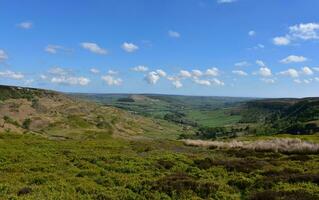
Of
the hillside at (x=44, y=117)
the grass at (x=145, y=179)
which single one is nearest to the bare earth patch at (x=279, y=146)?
the grass at (x=145, y=179)

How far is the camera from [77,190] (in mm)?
22312

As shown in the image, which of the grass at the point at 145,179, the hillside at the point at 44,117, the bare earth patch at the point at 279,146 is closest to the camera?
the grass at the point at 145,179

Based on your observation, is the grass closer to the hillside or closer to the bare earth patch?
the bare earth patch

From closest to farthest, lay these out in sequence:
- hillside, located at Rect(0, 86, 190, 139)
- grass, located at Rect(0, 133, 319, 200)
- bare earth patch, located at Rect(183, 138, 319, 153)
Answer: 1. grass, located at Rect(0, 133, 319, 200)
2. bare earth patch, located at Rect(183, 138, 319, 153)
3. hillside, located at Rect(0, 86, 190, 139)

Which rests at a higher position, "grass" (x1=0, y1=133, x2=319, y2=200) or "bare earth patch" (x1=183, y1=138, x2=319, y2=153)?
"grass" (x1=0, y1=133, x2=319, y2=200)

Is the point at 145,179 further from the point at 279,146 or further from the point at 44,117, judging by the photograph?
the point at 44,117

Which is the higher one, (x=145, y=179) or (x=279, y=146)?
(x=145, y=179)

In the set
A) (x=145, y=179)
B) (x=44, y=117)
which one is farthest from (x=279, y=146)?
(x=44, y=117)

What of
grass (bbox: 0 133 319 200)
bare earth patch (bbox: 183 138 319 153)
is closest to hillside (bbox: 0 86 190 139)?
bare earth patch (bbox: 183 138 319 153)

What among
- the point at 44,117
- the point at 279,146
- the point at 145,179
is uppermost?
the point at 145,179

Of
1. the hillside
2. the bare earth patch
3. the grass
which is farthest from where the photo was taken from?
the hillside

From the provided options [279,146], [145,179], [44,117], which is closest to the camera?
[145,179]

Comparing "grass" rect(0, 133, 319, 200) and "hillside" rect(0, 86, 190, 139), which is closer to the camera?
"grass" rect(0, 133, 319, 200)

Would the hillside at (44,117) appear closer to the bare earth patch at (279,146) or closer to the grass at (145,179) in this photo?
the bare earth patch at (279,146)
